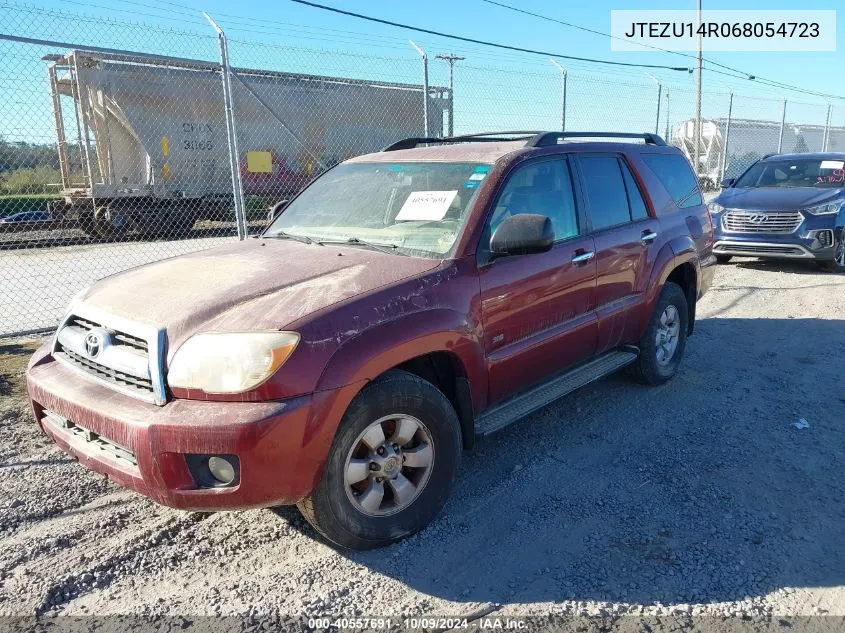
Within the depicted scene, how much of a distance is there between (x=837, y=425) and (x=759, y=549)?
1821 mm

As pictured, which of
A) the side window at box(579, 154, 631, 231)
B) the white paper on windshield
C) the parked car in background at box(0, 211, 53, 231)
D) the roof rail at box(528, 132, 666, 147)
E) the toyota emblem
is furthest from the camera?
the parked car in background at box(0, 211, 53, 231)

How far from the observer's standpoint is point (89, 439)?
2.84m

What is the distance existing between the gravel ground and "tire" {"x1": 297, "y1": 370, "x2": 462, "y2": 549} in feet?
0.45

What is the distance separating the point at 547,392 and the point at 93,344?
7.85ft

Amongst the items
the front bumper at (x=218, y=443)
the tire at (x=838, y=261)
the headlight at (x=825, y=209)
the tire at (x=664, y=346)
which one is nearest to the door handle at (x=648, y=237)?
the tire at (x=664, y=346)

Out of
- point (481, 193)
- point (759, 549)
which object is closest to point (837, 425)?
point (759, 549)

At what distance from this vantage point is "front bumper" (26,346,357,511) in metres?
2.44

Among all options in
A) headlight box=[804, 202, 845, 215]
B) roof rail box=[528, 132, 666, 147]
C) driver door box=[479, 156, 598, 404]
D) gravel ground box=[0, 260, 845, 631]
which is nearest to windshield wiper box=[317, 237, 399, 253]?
driver door box=[479, 156, 598, 404]

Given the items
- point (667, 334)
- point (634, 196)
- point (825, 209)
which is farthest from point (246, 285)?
point (825, 209)

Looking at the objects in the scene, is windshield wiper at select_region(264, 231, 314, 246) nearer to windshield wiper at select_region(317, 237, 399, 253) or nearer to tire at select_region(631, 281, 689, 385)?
windshield wiper at select_region(317, 237, 399, 253)

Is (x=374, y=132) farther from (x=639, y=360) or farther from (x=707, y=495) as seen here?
(x=707, y=495)

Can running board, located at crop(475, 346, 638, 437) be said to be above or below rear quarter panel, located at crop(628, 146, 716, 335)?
below

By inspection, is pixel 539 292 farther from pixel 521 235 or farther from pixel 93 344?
pixel 93 344

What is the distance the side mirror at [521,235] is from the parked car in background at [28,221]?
1468 cm
